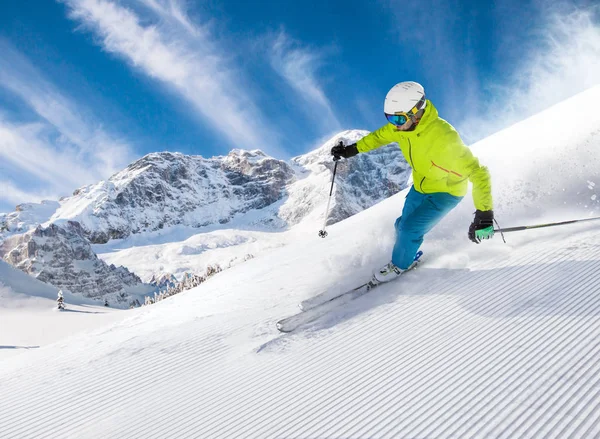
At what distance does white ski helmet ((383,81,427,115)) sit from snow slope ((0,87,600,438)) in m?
2.08

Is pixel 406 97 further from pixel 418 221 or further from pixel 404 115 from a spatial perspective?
pixel 418 221

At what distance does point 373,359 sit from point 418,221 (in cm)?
210

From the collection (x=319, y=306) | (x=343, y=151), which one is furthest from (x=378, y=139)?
(x=319, y=306)

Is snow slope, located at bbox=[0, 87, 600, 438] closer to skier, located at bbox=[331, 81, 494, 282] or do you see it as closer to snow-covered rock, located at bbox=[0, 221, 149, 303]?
skier, located at bbox=[331, 81, 494, 282]

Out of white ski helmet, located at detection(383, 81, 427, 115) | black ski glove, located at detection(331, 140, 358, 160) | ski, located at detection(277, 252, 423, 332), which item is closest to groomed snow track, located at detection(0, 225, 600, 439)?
ski, located at detection(277, 252, 423, 332)

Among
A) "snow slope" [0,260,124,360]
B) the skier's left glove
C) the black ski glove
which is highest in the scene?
"snow slope" [0,260,124,360]

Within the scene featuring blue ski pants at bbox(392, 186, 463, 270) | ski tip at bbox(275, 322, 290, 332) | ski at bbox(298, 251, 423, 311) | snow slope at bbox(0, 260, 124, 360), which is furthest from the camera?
snow slope at bbox(0, 260, 124, 360)

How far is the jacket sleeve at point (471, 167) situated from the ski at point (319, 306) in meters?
1.21

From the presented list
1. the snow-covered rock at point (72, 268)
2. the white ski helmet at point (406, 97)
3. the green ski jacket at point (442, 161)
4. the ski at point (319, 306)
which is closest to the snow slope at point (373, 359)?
the ski at point (319, 306)

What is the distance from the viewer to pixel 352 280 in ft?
17.6

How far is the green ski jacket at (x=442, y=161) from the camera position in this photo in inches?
173

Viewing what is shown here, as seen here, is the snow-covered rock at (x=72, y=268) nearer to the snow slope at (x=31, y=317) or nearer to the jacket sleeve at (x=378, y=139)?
the snow slope at (x=31, y=317)

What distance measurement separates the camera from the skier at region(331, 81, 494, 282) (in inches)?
174

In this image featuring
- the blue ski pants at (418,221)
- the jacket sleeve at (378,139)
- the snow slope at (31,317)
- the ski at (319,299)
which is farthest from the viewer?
the snow slope at (31,317)
